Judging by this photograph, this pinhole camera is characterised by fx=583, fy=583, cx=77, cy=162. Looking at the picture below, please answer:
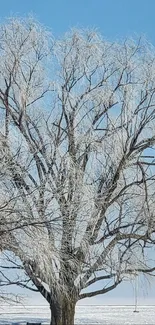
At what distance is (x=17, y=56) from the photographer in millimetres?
11812

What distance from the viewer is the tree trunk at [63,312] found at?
12.2 m

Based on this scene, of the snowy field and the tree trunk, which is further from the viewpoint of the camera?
the snowy field

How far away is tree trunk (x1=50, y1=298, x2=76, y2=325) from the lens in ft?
40.0

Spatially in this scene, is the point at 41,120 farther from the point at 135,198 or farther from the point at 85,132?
the point at 135,198

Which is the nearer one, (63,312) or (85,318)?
(63,312)

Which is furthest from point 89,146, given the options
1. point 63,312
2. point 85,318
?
point 85,318

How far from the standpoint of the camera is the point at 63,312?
12.2 meters

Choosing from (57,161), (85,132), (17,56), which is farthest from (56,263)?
(17,56)

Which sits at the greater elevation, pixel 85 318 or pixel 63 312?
pixel 85 318

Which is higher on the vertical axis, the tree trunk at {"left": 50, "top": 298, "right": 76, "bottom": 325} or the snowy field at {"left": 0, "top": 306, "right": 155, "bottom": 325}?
the snowy field at {"left": 0, "top": 306, "right": 155, "bottom": 325}

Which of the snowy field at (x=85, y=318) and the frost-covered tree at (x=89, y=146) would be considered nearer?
the frost-covered tree at (x=89, y=146)

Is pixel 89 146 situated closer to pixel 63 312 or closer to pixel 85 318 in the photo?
pixel 63 312

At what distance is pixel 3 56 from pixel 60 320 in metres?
5.65

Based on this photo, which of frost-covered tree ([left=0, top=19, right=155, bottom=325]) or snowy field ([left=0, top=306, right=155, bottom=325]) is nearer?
frost-covered tree ([left=0, top=19, right=155, bottom=325])
